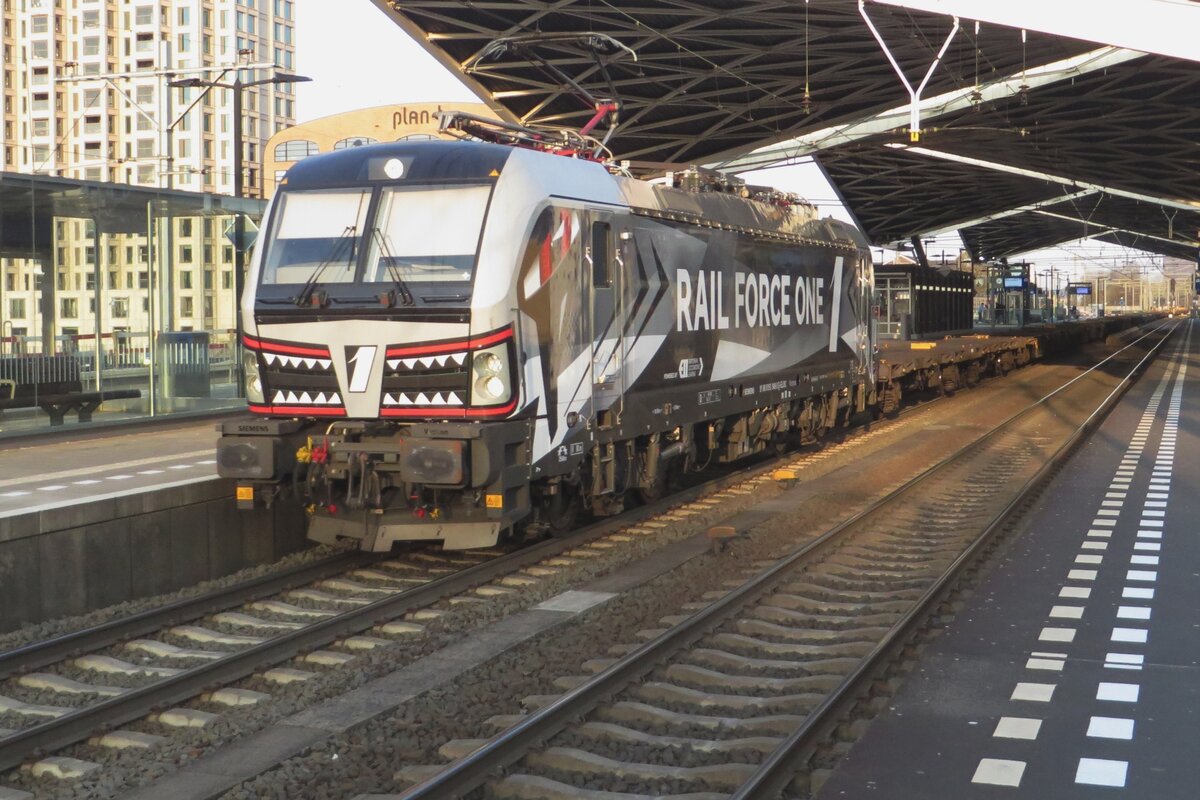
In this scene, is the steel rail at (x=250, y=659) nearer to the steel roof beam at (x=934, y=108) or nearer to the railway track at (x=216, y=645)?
the railway track at (x=216, y=645)

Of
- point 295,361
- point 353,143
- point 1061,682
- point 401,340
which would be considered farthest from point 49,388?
point 1061,682

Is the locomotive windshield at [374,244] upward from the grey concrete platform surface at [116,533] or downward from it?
upward

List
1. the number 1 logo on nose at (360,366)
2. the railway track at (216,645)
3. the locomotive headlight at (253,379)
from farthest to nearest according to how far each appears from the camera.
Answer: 1. the locomotive headlight at (253,379)
2. the number 1 logo on nose at (360,366)
3. the railway track at (216,645)

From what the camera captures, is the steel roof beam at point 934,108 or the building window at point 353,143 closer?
the building window at point 353,143

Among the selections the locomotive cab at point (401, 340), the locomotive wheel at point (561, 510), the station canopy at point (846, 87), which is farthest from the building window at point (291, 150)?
the locomotive cab at point (401, 340)

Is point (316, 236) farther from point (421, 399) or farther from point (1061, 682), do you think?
point (1061, 682)

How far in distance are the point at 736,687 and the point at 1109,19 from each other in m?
14.7

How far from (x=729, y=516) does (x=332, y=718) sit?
7460 mm

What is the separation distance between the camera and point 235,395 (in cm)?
2038

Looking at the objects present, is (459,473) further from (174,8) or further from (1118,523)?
(174,8)

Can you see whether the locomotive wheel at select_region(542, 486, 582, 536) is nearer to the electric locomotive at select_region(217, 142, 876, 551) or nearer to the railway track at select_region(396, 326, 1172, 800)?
the electric locomotive at select_region(217, 142, 876, 551)

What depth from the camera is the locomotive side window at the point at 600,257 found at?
11586 millimetres

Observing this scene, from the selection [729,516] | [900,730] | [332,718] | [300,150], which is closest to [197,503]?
[332,718]

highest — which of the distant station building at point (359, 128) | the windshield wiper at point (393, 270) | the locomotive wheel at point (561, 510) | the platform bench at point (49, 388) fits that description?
the distant station building at point (359, 128)
